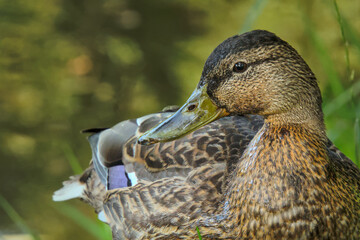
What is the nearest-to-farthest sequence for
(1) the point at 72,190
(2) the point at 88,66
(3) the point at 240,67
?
(3) the point at 240,67
(1) the point at 72,190
(2) the point at 88,66

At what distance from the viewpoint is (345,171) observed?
298 cm

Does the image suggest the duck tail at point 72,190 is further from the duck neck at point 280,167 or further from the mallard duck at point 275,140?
the duck neck at point 280,167

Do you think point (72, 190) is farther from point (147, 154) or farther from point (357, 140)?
point (357, 140)

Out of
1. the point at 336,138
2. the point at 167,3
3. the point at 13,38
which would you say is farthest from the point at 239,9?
the point at 336,138

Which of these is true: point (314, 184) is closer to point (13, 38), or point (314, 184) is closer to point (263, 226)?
point (263, 226)

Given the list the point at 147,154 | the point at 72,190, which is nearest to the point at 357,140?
the point at 147,154

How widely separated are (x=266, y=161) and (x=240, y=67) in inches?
17.9

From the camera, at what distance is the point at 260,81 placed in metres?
2.76

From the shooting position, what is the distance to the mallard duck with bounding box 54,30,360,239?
2742 millimetres

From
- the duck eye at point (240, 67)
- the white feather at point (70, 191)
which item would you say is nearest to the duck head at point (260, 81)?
the duck eye at point (240, 67)

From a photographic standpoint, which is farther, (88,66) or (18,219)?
(88,66)

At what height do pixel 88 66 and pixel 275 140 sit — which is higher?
pixel 88 66

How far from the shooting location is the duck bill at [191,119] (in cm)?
283

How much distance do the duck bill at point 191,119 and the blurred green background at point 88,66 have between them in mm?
1716
